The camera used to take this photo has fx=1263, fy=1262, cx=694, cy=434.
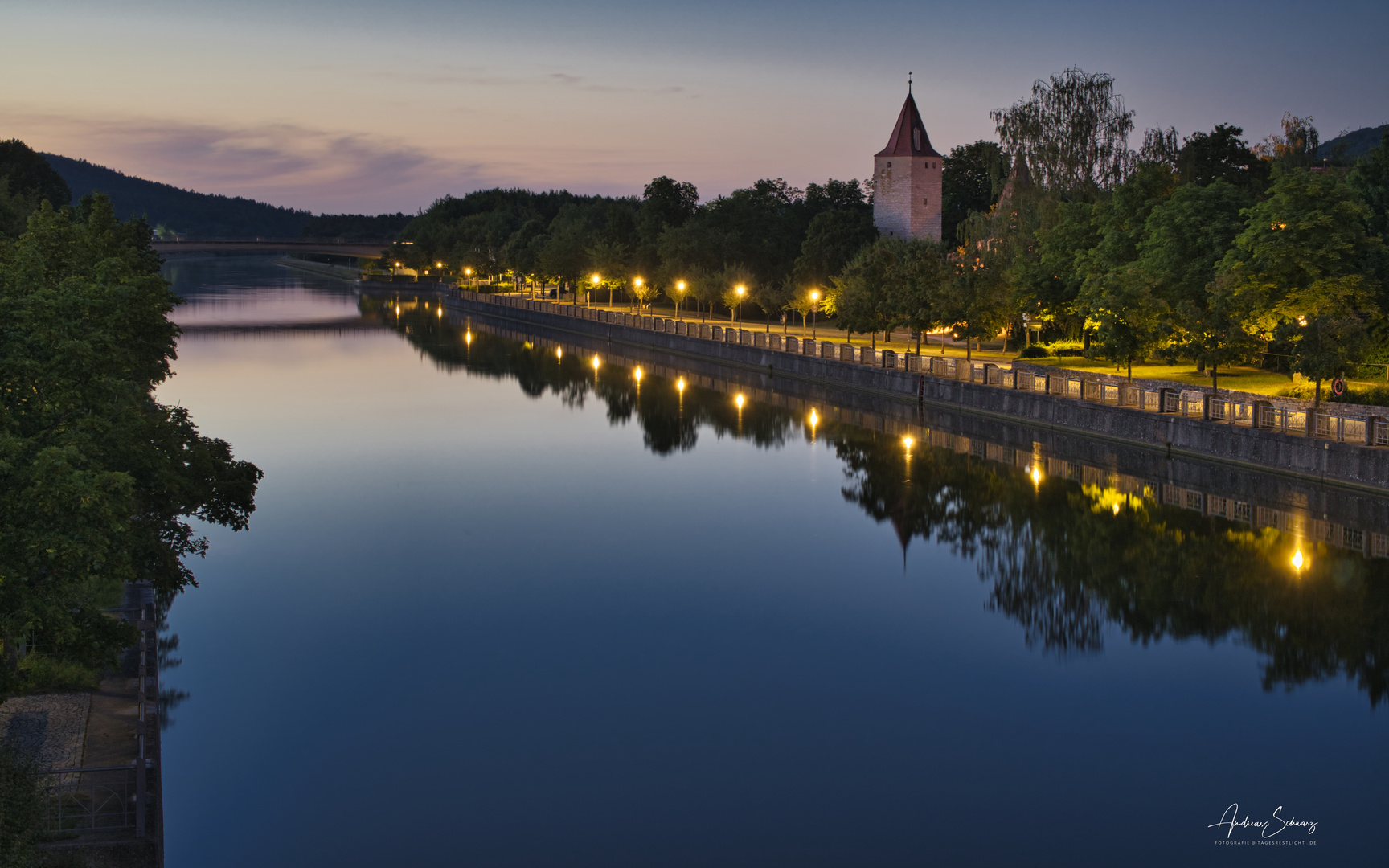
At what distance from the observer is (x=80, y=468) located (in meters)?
13.4

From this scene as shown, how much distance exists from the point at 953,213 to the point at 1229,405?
2901 inches

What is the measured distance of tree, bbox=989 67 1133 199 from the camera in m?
55.2

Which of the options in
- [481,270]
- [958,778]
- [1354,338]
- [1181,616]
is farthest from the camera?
[481,270]

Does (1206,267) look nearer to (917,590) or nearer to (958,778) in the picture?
(917,590)

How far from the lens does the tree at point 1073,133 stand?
55.2 metres

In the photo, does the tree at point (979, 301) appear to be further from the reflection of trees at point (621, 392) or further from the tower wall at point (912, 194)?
the tower wall at point (912, 194)

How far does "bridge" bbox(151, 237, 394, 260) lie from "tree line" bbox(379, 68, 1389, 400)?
72.5 m

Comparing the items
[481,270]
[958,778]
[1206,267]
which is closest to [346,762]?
[958,778]

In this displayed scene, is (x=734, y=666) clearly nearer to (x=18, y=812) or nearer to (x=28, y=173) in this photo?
(x=18, y=812)

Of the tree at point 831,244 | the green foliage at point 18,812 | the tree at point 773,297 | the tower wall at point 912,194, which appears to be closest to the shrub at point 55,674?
the green foliage at point 18,812

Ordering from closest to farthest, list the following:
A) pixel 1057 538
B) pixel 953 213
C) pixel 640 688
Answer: pixel 640 688 < pixel 1057 538 < pixel 953 213

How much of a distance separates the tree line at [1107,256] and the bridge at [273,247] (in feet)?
238

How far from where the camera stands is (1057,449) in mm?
37750

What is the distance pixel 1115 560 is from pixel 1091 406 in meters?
12.0
